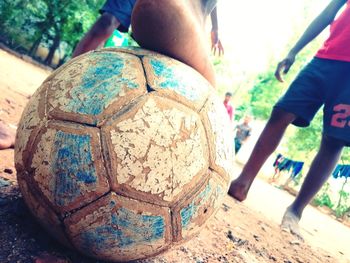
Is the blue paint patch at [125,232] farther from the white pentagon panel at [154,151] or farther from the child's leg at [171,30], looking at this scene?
the child's leg at [171,30]

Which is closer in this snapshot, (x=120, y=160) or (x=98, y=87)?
(x=120, y=160)

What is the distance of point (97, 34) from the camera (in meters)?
2.59

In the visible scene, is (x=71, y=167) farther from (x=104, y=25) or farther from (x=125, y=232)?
(x=104, y=25)

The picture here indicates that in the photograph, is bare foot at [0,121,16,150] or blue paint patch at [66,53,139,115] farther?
bare foot at [0,121,16,150]

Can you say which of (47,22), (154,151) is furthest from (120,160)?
(47,22)

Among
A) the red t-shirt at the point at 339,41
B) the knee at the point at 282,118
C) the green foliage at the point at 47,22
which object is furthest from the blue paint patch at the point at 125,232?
the green foliage at the point at 47,22

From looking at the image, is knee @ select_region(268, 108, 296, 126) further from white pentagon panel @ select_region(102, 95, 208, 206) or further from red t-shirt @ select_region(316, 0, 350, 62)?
white pentagon panel @ select_region(102, 95, 208, 206)

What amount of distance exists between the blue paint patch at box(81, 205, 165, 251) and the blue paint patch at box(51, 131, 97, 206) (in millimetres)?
131

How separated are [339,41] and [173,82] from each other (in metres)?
1.89

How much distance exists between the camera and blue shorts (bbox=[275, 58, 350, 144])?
7.69 feet

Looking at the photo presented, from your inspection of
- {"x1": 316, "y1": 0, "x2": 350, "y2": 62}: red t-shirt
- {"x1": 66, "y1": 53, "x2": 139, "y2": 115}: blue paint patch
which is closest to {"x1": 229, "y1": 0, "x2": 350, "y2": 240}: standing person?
{"x1": 316, "y1": 0, "x2": 350, "y2": 62}: red t-shirt

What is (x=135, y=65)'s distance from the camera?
1254 millimetres

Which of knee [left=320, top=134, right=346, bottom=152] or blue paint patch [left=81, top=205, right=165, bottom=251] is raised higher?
knee [left=320, top=134, right=346, bottom=152]

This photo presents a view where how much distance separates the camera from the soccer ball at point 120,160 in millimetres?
1057
